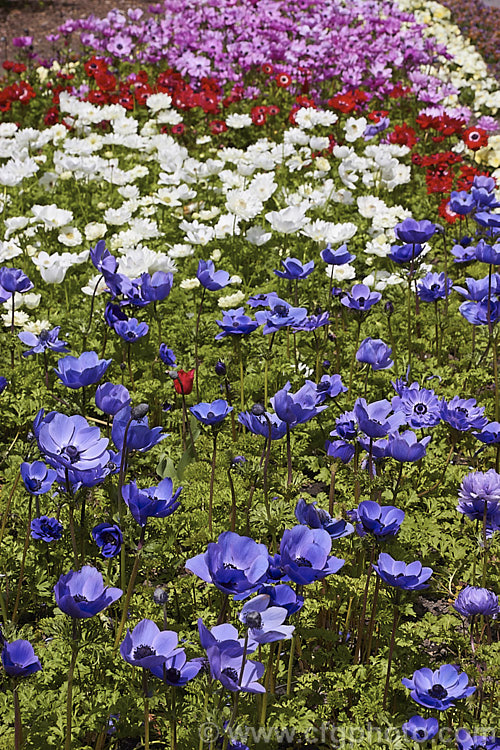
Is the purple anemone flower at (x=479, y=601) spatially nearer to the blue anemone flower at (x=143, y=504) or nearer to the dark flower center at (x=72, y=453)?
the blue anemone flower at (x=143, y=504)

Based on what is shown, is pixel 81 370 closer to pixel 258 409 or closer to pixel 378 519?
pixel 258 409

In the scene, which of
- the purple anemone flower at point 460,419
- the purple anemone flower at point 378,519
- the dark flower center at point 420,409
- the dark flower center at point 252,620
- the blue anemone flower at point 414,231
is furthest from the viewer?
the blue anemone flower at point 414,231

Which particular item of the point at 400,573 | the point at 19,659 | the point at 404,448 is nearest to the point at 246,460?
the point at 404,448

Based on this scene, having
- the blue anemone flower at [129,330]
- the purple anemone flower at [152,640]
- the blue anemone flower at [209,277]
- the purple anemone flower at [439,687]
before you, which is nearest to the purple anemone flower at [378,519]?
the purple anemone flower at [439,687]

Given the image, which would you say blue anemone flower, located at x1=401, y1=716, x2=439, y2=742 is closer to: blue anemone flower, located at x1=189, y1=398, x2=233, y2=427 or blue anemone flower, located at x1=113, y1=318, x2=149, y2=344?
blue anemone flower, located at x1=189, y1=398, x2=233, y2=427

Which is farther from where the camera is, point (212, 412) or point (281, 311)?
point (281, 311)

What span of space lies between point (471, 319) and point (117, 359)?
73.5 inches

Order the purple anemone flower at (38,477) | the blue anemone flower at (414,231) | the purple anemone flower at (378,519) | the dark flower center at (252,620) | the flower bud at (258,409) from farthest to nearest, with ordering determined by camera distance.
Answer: the blue anemone flower at (414,231)
the purple anemone flower at (38,477)
the flower bud at (258,409)
the purple anemone flower at (378,519)
the dark flower center at (252,620)

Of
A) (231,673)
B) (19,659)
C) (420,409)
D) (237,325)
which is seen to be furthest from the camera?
(237,325)

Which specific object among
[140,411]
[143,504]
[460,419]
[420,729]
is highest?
[140,411]

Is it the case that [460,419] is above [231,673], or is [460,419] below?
below

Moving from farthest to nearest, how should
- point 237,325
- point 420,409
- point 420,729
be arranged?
Result: point 237,325 < point 420,409 < point 420,729

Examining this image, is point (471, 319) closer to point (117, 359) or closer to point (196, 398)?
point (196, 398)

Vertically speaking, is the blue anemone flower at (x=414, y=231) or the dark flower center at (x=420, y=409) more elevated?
the blue anemone flower at (x=414, y=231)
